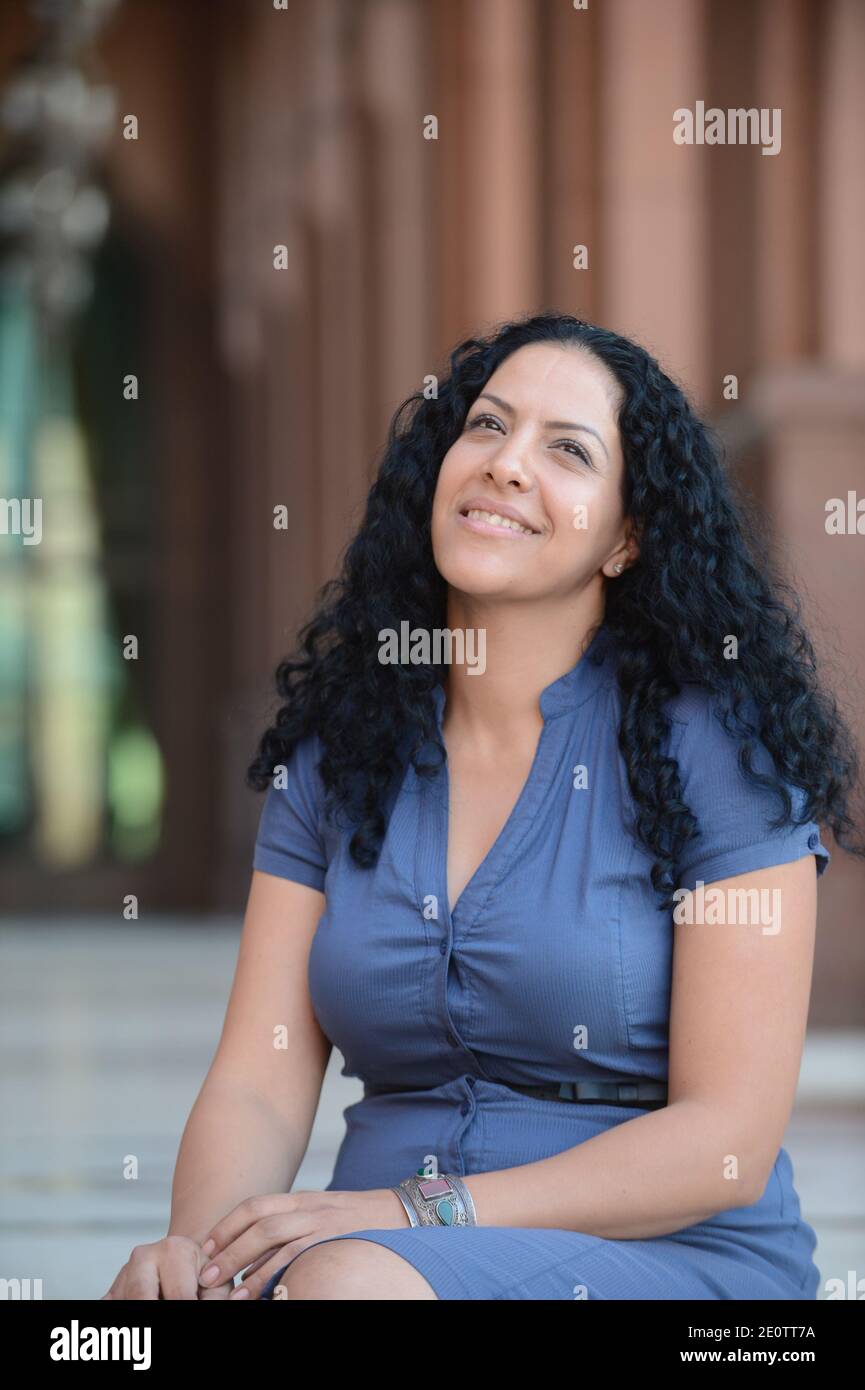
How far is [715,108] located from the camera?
12.5 m

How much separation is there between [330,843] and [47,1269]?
1.98 meters

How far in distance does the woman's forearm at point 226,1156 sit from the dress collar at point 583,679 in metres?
0.60

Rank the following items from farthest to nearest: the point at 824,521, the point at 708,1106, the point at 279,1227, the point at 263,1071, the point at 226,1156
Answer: the point at 824,521 → the point at 263,1071 → the point at 226,1156 → the point at 708,1106 → the point at 279,1227

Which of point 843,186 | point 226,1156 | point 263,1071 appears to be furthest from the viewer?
point 843,186

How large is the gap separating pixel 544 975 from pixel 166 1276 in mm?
589

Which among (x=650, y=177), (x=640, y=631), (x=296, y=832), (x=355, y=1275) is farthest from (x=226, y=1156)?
(x=650, y=177)

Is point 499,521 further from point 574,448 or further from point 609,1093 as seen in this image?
point 609,1093

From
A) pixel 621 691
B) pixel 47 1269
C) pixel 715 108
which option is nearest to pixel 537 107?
pixel 715 108

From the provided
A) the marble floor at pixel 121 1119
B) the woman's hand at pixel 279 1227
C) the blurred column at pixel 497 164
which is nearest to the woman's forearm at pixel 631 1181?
the woman's hand at pixel 279 1227

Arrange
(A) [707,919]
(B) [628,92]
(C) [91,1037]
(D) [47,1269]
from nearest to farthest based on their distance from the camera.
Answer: (A) [707,919] < (D) [47,1269] < (C) [91,1037] < (B) [628,92]

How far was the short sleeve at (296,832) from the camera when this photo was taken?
9.38ft

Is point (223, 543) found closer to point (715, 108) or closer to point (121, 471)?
point (121, 471)

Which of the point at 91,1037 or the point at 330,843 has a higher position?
the point at 330,843

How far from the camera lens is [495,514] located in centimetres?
275
